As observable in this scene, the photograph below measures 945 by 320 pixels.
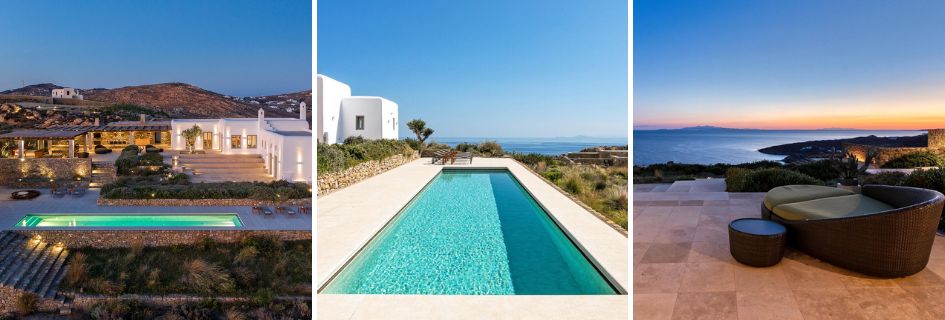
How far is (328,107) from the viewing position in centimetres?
1545

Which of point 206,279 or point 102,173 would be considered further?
point 102,173

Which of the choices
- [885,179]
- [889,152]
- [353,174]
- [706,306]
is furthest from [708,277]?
[889,152]

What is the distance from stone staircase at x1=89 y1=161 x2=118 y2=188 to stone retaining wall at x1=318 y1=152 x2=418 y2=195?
9.08 m

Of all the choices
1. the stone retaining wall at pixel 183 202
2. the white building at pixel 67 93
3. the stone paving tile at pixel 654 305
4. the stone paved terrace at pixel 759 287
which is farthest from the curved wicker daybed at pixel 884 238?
the white building at pixel 67 93

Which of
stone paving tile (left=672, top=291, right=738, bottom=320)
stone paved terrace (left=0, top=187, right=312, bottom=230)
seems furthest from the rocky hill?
stone paving tile (left=672, top=291, right=738, bottom=320)

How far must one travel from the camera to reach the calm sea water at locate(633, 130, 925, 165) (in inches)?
368

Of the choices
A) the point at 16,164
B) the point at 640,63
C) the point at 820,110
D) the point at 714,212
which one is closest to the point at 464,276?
the point at 714,212

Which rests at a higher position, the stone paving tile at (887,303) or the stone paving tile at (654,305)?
the stone paving tile at (887,303)

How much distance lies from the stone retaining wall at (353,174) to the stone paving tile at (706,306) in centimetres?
602

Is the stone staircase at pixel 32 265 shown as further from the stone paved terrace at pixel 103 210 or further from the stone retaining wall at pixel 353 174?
the stone retaining wall at pixel 353 174

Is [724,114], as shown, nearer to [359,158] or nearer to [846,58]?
[846,58]

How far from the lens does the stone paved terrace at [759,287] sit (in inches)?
86.6

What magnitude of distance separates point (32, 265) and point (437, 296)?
9183 millimetres

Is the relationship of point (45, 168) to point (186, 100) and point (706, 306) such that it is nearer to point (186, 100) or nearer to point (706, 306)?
point (186, 100)
